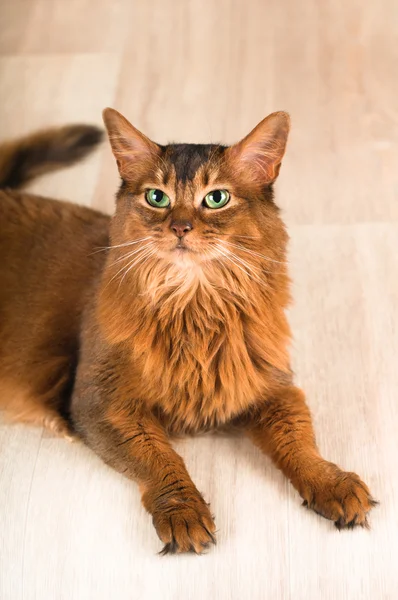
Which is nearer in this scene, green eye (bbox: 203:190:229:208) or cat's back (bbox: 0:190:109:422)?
green eye (bbox: 203:190:229:208)

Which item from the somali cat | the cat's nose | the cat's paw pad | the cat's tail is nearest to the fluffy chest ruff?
the somali cat

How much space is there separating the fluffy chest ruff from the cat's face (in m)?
0.08

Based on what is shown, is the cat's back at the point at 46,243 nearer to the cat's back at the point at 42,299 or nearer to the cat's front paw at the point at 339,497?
the cat's back at the point at 42,299

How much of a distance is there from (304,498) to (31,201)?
1.08 meters

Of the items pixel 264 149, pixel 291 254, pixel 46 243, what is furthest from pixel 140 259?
pixel 291 254

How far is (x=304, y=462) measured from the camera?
5.19 feet

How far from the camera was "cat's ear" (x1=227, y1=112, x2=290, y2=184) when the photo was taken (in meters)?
1.54

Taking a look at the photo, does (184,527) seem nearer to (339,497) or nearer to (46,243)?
(339,497)

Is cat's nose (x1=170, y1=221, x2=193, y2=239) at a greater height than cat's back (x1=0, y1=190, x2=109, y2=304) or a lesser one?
greater

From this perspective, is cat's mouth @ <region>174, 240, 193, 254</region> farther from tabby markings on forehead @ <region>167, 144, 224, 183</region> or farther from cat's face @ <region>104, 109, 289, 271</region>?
tabby markings on forehead @ <region>167, 144, 224, 183</region>

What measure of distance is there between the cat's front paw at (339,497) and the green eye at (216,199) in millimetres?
586

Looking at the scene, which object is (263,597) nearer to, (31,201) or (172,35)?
(31,201)

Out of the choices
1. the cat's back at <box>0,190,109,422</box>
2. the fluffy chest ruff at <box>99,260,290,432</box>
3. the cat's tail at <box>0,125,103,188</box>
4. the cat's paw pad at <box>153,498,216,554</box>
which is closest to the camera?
the cat's paw pad at <box>153,498,216,554</box>

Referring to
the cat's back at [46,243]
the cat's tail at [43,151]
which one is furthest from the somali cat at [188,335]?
the cat's tail at [43,151]
